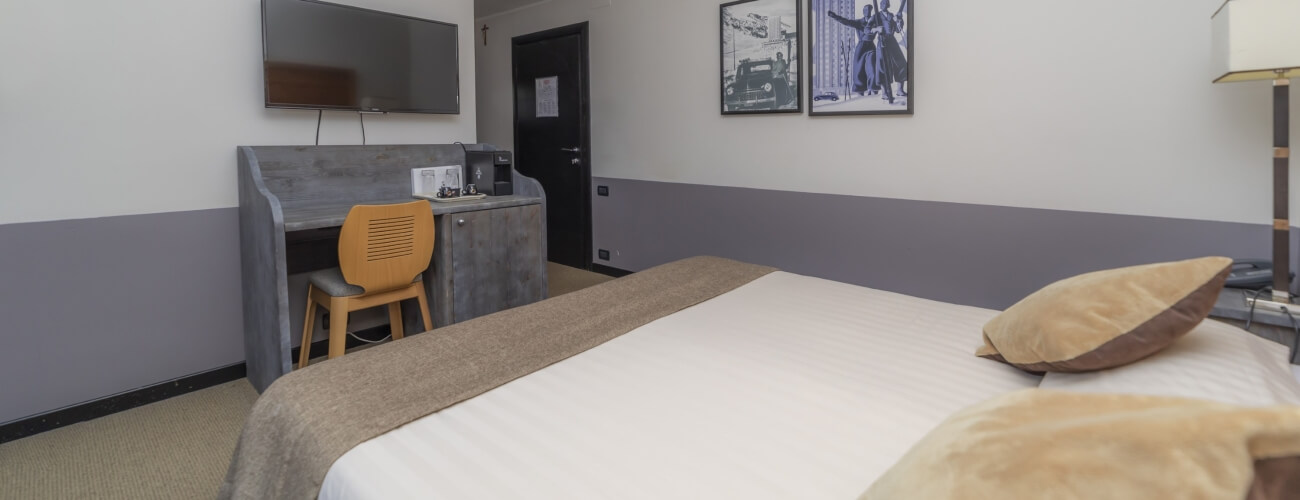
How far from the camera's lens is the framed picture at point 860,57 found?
3.08 m

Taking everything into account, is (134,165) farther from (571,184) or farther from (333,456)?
(571,184)

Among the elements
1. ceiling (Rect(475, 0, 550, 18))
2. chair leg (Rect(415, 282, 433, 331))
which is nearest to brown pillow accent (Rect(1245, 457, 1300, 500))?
chair leg (Rect(415, 282, 433, 331))

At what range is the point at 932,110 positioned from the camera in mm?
3035

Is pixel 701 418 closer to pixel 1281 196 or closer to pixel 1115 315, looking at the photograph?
pixel 1115 315

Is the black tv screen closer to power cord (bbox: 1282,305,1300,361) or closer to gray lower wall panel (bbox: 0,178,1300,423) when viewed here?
gray lower wall panel (bbox: 0,178,1300,423)

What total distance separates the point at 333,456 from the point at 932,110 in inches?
117

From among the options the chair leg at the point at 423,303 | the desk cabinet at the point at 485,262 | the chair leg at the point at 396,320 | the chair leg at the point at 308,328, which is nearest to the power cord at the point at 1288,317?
the desk cabinet at the point at 485,262

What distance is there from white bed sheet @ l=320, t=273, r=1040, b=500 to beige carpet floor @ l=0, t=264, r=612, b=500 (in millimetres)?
1318

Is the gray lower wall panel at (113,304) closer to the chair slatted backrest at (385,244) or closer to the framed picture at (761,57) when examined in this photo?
the chair slatted backrest at (385,244)

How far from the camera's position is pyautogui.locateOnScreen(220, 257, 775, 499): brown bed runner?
3.80 feet

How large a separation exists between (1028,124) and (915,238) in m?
0.73

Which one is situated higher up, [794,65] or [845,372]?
[794,65]

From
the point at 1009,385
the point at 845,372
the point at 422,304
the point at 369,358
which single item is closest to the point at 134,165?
the point at 422,304

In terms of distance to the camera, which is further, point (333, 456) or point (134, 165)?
point (134, 165)
